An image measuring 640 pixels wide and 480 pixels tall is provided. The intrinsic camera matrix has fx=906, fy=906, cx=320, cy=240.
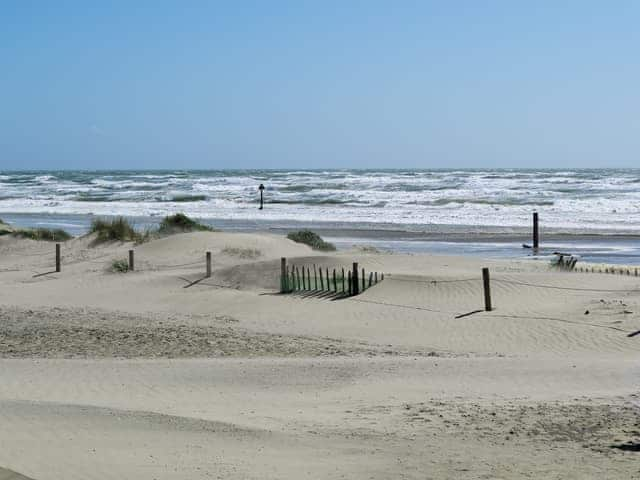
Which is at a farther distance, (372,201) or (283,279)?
(372,201)

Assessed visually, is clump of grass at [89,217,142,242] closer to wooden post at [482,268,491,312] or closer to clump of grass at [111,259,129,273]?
clump of grass at [111,259,129,273]

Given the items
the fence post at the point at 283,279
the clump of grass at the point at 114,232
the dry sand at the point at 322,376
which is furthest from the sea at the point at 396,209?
the dry sand at the point at 322,376

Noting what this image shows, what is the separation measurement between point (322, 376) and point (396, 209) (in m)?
42.9

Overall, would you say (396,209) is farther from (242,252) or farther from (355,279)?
(355,279)

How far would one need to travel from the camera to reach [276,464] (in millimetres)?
7246

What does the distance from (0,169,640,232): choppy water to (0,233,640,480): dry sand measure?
896 inches

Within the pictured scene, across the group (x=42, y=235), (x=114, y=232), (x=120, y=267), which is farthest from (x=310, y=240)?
(x=42, y=235)

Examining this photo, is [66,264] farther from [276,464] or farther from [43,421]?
[276,464]

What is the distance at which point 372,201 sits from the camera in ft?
198

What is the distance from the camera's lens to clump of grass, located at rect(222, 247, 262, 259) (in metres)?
25.9

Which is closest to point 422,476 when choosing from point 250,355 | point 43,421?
point 43,421

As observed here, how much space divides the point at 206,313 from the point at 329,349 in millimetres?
5208

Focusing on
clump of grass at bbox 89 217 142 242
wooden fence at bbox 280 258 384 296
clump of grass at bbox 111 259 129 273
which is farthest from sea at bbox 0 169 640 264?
clump of grass at bbox 111 259 129 273

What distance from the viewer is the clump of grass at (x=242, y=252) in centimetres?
2588
